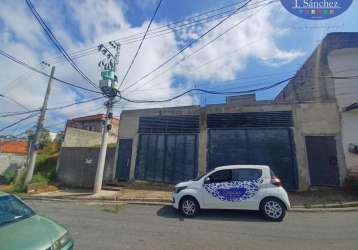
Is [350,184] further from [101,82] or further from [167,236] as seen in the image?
[101,82]

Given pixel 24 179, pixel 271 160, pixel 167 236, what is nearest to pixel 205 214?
pixel 167 236

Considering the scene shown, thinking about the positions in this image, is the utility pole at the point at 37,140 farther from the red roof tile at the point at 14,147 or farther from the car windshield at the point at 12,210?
the red roof tile at the point at 14,147

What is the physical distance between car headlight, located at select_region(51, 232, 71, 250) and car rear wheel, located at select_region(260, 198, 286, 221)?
19.0 ft

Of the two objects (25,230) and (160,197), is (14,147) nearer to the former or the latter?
(160,197)

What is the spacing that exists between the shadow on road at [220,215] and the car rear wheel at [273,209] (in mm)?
278

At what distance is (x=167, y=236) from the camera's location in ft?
19.2

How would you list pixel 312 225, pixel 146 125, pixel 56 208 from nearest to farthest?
1. pixel 312 225
2. pixel 56 208
3. pixel 146 125

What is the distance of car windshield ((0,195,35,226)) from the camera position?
3988mm

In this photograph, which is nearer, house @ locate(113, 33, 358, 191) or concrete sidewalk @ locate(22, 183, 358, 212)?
concrete sidewalk @ locate(22, 183, 358, 212)

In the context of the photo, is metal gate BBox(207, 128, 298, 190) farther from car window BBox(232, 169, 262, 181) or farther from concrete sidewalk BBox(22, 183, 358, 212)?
car window BBox(232, 169, 262, 181)

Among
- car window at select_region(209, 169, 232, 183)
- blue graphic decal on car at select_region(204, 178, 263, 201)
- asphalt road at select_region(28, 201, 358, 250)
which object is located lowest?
asphalt road at select_region(28, 201, 358, 250)

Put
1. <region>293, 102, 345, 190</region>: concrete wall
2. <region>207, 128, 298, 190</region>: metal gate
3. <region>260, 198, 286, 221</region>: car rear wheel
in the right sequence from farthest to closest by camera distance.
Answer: <region>207, 128, 298, 190</region>: metal gate < <region>293, 102, 345, 190</region>: concrete wall < <region>260, 198, 286, 221</region>: car rear wheel

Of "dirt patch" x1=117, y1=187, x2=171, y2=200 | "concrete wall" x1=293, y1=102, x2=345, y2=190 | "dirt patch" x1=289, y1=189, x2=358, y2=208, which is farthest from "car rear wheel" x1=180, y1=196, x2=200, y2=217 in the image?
"concrete wall" x1=293, y1=102, x2=345, y2=190

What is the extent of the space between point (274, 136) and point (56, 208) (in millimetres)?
11187
